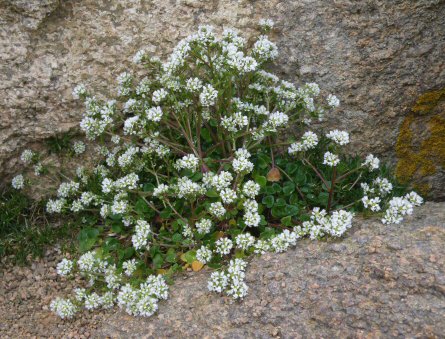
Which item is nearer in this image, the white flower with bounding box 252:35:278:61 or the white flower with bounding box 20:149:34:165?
the white flower with bounding box 252:35:278:61

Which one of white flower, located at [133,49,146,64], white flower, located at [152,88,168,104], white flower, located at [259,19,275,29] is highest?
white flower, located at [259,19,275,29]

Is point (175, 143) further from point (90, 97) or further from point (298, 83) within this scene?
point (298, 83)

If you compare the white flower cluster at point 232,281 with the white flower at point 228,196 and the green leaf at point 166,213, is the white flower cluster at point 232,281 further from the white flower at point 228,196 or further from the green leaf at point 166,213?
the green leaf at point 166,213

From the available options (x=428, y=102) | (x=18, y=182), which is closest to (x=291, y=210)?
(x=428, y=102)

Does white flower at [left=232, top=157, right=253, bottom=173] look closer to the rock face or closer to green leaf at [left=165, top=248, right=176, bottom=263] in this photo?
green leaf at [left=165, top=248, right=176, bottom=263]

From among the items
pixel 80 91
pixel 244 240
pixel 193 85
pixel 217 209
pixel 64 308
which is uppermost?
pixel 193 85

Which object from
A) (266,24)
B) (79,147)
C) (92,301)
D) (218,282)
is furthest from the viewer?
(79,147)

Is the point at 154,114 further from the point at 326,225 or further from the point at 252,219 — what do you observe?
the point at 326,225

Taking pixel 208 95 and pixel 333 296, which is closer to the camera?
pixel 333 296

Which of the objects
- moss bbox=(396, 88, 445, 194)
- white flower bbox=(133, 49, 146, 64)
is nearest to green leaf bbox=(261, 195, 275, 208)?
moss bbox=(396, 88, 445, 194)
